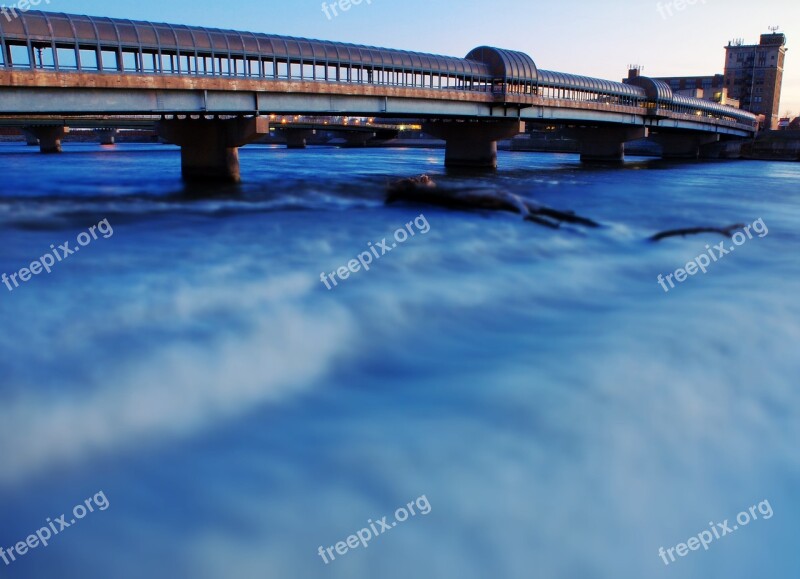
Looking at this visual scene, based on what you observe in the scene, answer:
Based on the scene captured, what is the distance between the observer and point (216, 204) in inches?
1051

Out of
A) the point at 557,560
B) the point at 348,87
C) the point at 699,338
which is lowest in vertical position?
the point at 557,560

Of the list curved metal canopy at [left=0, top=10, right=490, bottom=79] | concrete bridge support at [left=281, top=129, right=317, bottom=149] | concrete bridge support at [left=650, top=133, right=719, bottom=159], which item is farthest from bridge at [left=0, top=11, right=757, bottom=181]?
concrete bridge support at [left=281, top=129, right=317, bottom=149]

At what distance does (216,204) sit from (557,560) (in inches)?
935

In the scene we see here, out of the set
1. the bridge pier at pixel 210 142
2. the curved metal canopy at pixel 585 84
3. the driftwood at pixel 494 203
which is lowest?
the driftwood at pixel 494 203

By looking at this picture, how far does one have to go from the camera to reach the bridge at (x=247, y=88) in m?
26.9

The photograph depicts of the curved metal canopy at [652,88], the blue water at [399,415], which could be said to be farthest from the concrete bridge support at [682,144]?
the blue water at [399,415]

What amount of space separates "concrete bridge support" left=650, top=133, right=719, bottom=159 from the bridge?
114ft

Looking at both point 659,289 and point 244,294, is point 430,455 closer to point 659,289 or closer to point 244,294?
point 244,294

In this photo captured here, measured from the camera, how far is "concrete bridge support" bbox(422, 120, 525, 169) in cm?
5562

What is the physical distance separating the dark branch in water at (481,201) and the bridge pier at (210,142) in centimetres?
1079

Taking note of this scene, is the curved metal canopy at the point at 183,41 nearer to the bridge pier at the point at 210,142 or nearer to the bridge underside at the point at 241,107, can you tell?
the bridge underside at the point at 241,107

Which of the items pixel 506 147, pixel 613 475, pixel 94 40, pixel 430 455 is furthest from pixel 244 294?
pixel 506 147

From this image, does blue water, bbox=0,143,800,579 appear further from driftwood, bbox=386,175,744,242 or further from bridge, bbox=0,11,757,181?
bridge, bbox=0,11,757,181

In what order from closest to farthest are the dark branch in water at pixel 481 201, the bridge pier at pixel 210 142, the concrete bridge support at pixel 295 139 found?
the dark branch in water at pixel 481 201 < the bridge pier at pixel 210 142 < the concrete bridge support at pixel 295 139
